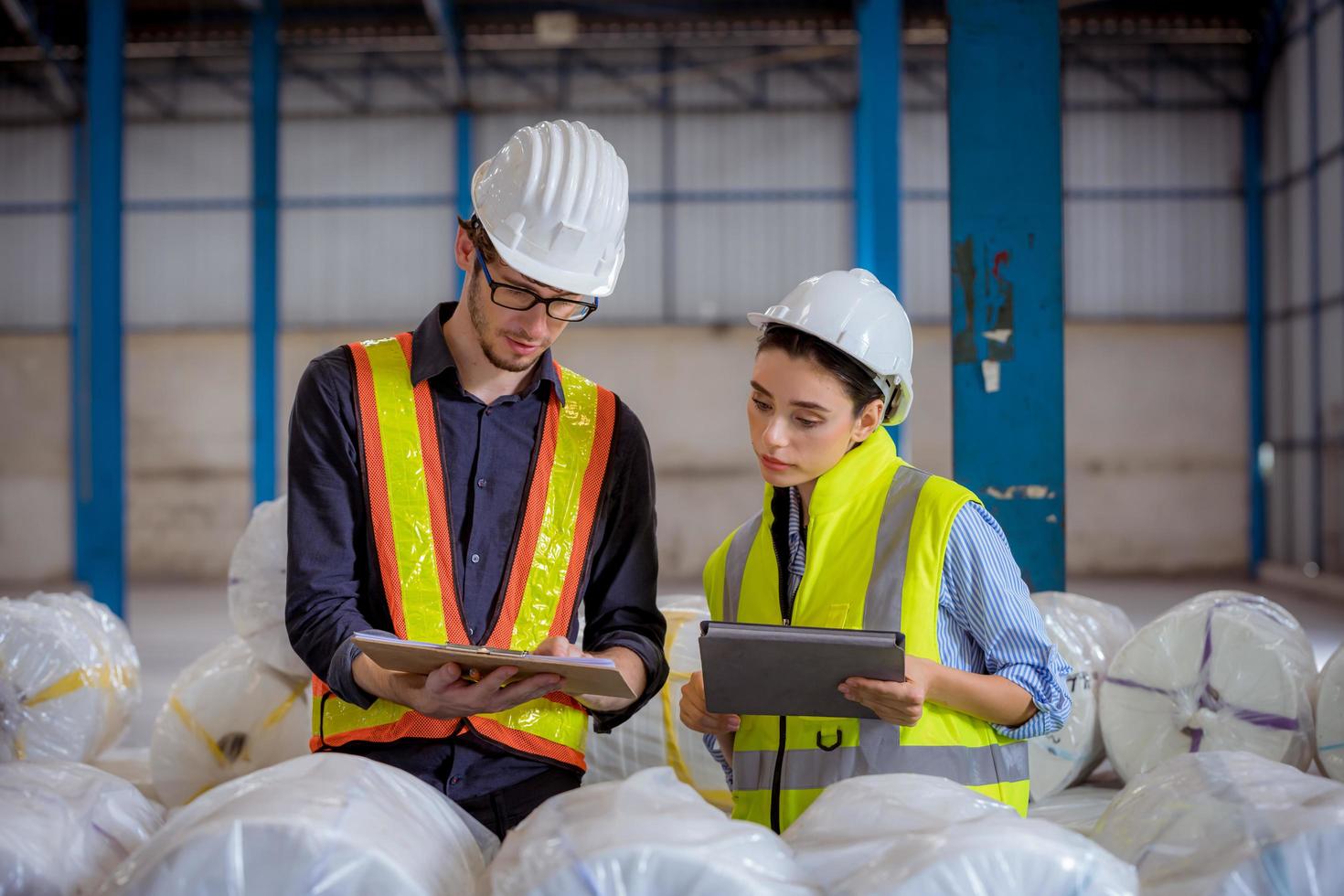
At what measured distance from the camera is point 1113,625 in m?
4.24

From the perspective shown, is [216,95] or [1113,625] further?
[216,95]

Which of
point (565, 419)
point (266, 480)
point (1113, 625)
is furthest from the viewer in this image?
point (266, 480)

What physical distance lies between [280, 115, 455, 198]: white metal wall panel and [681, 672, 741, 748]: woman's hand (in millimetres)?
14206

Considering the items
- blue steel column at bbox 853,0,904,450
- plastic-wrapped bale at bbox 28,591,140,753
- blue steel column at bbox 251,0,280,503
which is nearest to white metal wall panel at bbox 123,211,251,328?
blue steel column at bbox 251,0,280,503

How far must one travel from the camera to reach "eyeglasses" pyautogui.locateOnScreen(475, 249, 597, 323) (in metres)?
2.19

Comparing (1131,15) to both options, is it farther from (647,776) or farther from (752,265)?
(647,776)

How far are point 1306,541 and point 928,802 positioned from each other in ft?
50.0

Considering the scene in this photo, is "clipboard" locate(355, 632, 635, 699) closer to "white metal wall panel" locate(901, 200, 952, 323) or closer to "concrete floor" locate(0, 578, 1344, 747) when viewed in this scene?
"concrete floor" locate(0, 578, 1344, 747)

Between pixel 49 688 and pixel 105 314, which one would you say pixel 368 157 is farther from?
pixel 49 688

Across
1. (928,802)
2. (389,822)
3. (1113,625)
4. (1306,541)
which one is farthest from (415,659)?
(1306,541)

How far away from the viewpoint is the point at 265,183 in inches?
449

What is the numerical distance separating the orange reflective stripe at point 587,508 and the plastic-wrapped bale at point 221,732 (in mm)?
2116

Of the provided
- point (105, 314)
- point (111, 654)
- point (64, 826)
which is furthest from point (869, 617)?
point (105, 314)

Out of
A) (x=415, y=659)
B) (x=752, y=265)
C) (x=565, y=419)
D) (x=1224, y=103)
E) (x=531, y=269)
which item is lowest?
(x=415, y=659)
